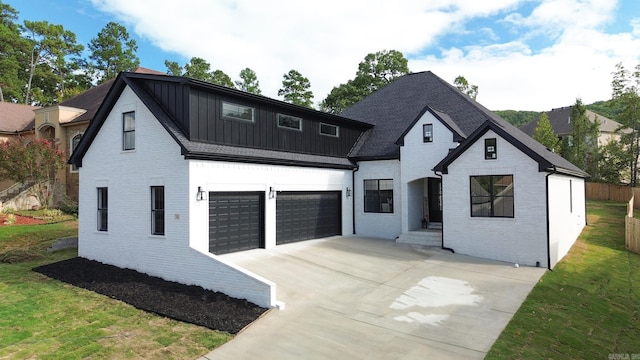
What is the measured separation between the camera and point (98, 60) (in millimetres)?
53031

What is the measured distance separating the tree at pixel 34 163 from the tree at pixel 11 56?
2630cm

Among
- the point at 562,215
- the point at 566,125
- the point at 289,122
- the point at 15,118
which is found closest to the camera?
the point at 562,215

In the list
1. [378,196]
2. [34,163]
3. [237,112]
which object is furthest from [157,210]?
[34,163]

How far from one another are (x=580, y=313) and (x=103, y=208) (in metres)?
15.4

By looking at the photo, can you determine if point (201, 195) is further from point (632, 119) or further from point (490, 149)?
point (632, 119)

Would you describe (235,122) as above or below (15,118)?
below

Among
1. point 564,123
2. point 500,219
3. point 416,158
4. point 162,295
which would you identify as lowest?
point 162,295

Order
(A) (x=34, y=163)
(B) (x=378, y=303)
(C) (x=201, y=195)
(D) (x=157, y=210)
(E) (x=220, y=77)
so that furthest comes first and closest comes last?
(E) (x=220, y=77), (A) (x=34, y=163), (D) (x=157, y=210), (C) (x=201, y=195), (B) (x=378, y=303)

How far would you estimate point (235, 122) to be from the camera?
544 inches

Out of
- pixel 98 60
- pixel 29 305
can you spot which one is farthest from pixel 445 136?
pixel 98 60

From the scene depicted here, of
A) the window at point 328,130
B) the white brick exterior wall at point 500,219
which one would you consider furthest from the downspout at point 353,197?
the white brick exterior wall at point 500,219

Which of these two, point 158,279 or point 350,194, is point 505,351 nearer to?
point 158,279

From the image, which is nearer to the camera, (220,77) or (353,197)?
(353,197)

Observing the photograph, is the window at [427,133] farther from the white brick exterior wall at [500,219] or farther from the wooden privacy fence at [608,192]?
the wooden privacy fence at [608,192]
